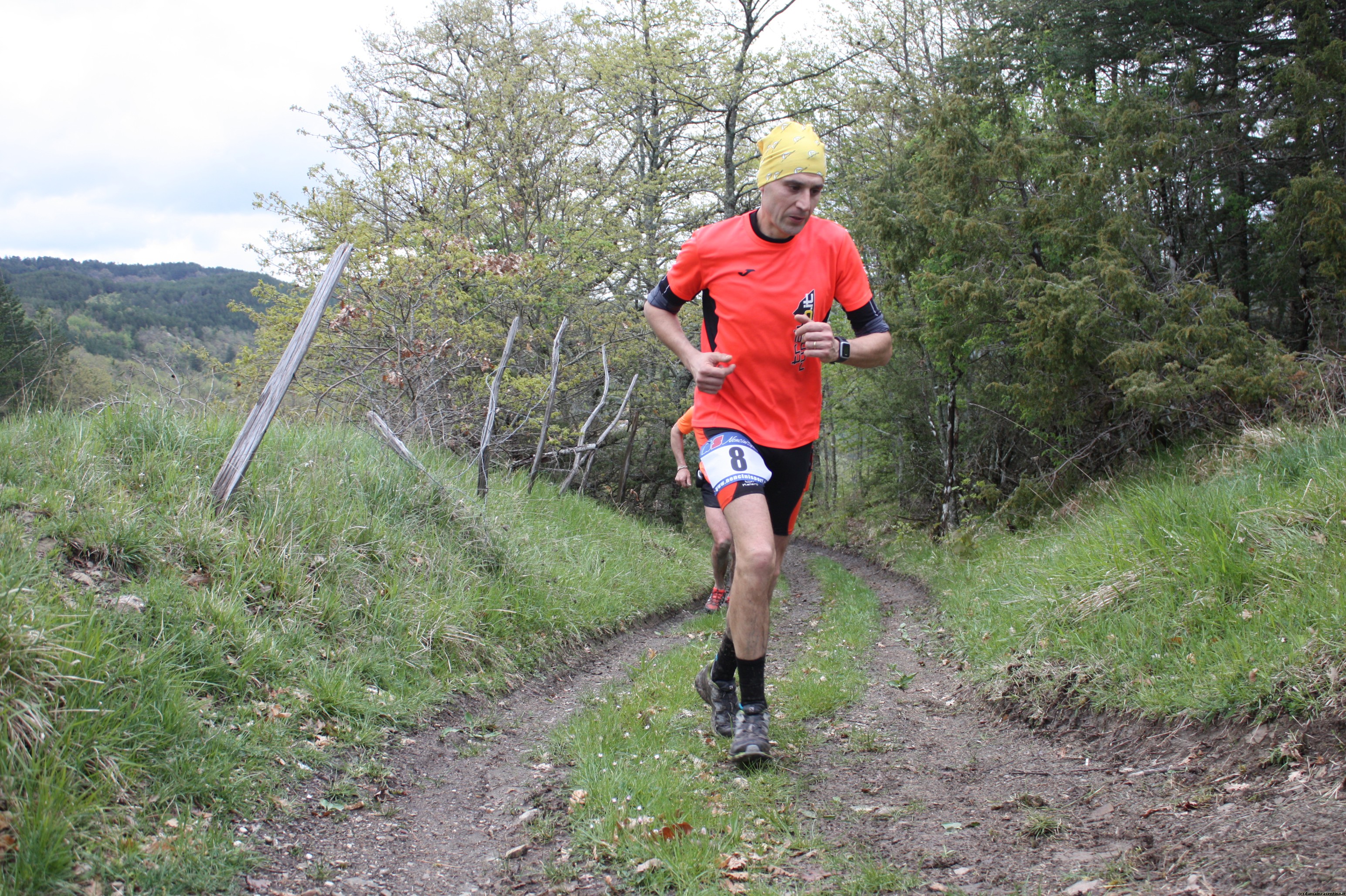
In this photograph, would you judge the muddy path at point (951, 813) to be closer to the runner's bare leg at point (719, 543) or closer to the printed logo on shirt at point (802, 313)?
the printed logo on shirt at point (802, 313)

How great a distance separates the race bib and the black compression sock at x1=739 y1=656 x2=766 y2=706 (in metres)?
0.80

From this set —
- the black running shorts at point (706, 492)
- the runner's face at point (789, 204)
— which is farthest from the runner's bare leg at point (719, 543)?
the runner's face at point (789, 204)

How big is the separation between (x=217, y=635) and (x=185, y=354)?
330cm

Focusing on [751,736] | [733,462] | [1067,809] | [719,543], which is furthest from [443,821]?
[719,543]

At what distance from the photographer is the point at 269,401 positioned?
4.86 m

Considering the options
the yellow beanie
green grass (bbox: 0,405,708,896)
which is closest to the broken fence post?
green grass (bbox: 0,405,708,896)

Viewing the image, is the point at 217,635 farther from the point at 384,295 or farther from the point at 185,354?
the point at 384,295

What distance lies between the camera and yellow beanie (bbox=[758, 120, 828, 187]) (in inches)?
134

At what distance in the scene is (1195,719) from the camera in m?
3.26

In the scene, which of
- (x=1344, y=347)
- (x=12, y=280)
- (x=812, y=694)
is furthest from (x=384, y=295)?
(x=12, y=280)

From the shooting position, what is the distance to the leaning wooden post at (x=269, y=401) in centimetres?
463

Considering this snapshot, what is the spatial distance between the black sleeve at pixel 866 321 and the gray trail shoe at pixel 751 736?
181 cm

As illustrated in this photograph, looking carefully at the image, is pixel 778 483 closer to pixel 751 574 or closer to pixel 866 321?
pixel 751 574

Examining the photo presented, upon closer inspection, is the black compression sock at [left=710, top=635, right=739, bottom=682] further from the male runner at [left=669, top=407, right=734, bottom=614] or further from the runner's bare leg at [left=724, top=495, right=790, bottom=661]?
the male runner at [left=669, top=407, right=734, bottom=614]
